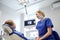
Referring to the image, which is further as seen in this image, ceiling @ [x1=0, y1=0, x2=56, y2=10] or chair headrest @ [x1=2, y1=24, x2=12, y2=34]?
ceiling @ [x1=0, y1=0, x2=56, y2=10]

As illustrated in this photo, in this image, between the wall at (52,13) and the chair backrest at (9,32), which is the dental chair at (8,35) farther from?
the wall at (52,13)

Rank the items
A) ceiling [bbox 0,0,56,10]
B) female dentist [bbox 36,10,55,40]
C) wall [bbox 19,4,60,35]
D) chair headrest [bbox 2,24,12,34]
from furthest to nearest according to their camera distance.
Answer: ceiling [bbox 0,0,56,10] < wall [bbox 19,4,60,35] < female dentist [bbox 36,10,55,40] < chair headrest [bbox 2,24,12,34]

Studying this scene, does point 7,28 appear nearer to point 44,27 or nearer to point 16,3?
point 44,27

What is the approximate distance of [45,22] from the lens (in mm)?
1846

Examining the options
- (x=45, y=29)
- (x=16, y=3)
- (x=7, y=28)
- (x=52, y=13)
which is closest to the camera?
(x=7, y=28)

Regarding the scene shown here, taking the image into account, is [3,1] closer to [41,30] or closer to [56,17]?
[56,17]

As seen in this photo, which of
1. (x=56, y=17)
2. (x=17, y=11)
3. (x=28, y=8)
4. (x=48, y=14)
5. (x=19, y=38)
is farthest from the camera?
(x=17, y=11)

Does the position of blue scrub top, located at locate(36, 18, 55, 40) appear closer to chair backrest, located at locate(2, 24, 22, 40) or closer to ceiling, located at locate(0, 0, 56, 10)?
chair backrest, located at locate(2, 24, 22, 40)

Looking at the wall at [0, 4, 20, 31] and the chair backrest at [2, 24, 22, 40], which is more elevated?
the wall at [0, 4, 20, 31]

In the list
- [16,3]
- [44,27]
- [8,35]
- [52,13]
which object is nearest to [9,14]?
[16,3]

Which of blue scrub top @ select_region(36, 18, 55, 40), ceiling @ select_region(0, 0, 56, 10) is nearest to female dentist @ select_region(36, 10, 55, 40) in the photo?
blue scrub top @ select_region(36, 18, 55, 40)

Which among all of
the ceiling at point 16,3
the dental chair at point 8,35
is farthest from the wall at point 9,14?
the dental chair at point 8,35

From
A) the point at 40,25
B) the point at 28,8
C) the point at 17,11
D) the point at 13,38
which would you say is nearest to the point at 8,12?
the point at 17,11

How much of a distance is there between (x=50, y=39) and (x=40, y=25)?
0.28 metres
